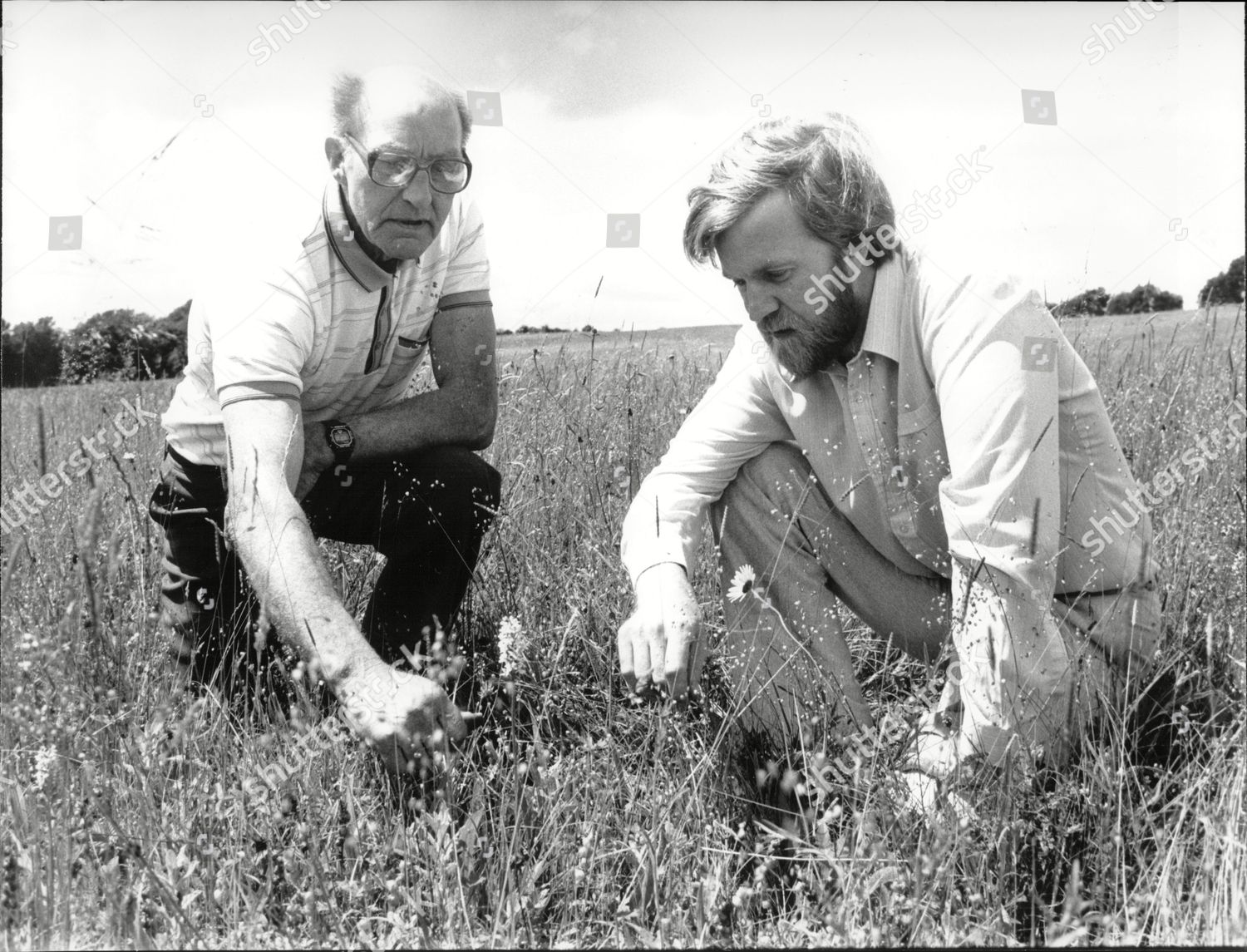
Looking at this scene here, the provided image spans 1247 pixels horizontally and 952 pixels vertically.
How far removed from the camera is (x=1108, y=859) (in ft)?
5.94

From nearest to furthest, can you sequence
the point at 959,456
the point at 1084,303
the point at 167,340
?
1. the point at 959,456
2. the point at 1084,303
3. the point at 167,340

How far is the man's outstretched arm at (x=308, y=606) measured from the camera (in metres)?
1.83

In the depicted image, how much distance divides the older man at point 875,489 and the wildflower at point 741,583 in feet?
0.10

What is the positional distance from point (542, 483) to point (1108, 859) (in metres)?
1.82

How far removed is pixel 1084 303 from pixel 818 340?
2184 millimetres

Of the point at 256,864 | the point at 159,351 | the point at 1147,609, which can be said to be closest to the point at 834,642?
the point at 1147,609

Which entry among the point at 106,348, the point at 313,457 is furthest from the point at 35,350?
the point at 313,457

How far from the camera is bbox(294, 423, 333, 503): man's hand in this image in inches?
110

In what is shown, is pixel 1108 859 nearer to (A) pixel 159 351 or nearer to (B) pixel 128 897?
(B) pixel 128 897

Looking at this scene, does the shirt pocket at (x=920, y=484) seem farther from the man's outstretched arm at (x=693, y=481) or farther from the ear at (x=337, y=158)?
the ear at (x=337, y=158)

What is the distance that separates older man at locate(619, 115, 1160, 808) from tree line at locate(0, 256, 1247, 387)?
116cm

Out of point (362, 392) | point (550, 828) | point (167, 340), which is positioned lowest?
point (550, 828)

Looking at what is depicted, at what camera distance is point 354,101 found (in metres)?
2.64

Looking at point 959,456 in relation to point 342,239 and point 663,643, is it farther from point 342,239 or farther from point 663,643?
point 342,239
